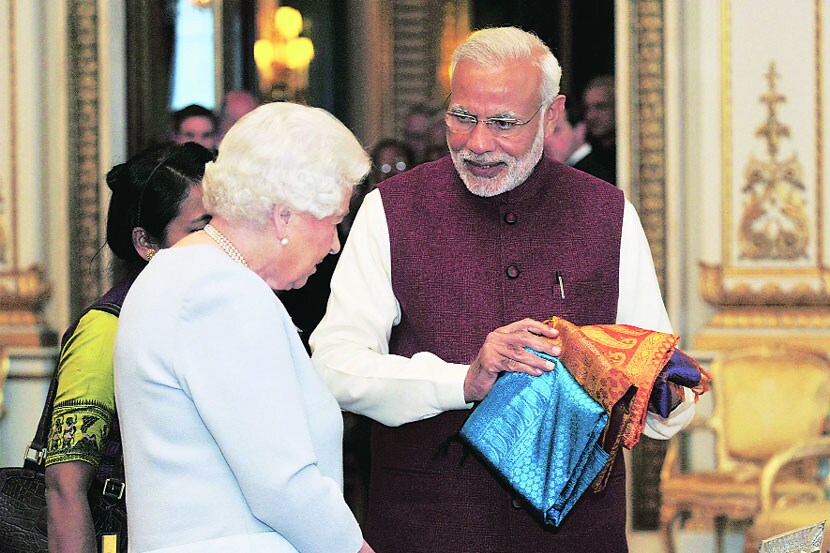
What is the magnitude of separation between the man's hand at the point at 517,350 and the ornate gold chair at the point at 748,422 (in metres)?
3.29

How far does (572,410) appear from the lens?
232 cm

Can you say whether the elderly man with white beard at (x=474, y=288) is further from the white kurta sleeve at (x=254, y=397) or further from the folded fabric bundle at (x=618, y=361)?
the white kurta sleeve at (x=254, y=397)

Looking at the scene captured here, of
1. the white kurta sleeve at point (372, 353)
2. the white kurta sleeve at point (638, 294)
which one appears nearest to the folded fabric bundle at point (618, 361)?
the white kurta sleeve at point (372, 353)

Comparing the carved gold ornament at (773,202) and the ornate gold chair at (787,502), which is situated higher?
the carved gold ornament at (773,202)

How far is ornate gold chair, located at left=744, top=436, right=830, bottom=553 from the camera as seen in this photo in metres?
4.80

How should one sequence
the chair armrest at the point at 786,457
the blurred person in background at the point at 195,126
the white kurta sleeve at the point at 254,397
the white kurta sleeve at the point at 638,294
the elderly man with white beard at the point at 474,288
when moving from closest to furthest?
1. the white kurta sleeve at the point at 254,397
2. the elderly man with white beard at the point at 474,288
3. the white kurta sleeve at the point at 638,294
4. the chair armrest at the point at 786,457
5. the blurred person in background at the point at 195,126

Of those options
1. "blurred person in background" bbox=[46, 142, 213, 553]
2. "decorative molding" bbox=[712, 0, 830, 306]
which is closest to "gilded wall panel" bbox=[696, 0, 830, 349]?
"decorative molding" bbox=[712, 0, 830, 306]

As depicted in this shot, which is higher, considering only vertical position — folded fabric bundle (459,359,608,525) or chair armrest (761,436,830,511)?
folded fabric bundle (459,359,608,525)

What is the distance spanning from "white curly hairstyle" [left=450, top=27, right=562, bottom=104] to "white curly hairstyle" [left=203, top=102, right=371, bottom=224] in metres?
0.79

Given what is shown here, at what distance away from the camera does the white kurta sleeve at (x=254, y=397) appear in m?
1.76

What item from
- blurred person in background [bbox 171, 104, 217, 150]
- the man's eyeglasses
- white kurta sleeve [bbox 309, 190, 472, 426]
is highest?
blurred person in background [bbox 171, 104, 217, 150]

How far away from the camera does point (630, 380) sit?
224 cm

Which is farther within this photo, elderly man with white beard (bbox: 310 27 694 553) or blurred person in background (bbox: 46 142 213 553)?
elderly man with white beard (bbox: 310 27 694 553)

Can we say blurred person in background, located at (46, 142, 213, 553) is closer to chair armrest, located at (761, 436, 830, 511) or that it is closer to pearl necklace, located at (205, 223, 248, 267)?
pearl necklace, located at (205, 223, 248, 267)
